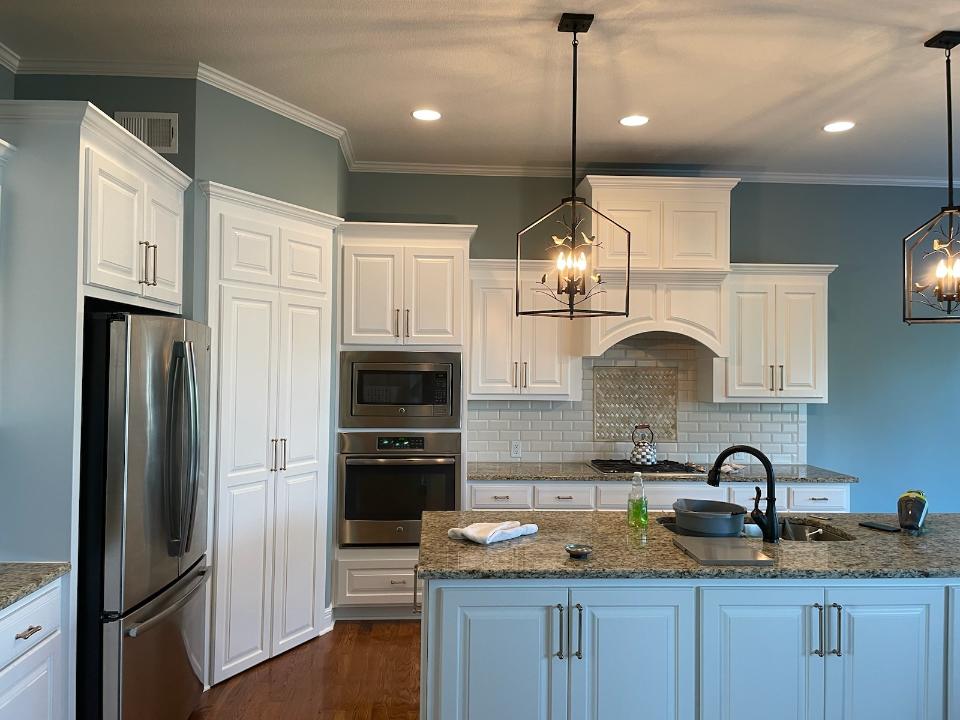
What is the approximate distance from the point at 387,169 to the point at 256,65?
1.60m

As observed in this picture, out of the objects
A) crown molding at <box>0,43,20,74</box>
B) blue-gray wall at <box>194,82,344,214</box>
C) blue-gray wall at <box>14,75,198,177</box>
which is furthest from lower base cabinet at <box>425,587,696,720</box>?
crown molding at <box>0,43,20,74</box>

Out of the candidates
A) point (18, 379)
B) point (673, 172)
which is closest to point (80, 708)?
point (18, 379)

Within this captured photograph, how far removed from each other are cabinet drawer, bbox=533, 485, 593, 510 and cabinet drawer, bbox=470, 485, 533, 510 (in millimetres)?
56

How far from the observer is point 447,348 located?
437 centimetres

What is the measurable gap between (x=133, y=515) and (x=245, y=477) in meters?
0.98

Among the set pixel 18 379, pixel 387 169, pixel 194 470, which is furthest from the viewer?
pixel 387 169

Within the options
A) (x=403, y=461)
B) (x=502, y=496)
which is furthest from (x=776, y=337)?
(x=403, y=461)

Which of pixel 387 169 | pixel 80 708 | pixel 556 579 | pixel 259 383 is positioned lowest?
pixel 80 708

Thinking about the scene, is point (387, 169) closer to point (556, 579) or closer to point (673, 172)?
point (673, 172)

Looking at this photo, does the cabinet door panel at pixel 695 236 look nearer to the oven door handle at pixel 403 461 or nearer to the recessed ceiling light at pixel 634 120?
the recessed ceiling light at pixel 634 120

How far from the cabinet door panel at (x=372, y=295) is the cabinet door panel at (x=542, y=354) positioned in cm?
88

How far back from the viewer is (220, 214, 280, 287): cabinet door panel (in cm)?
342

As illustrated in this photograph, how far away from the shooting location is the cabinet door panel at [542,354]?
466 centimetres

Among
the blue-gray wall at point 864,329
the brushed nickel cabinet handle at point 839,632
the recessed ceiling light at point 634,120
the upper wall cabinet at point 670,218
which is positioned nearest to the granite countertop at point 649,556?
the brushed nickel cabinet handle at point 839,632
